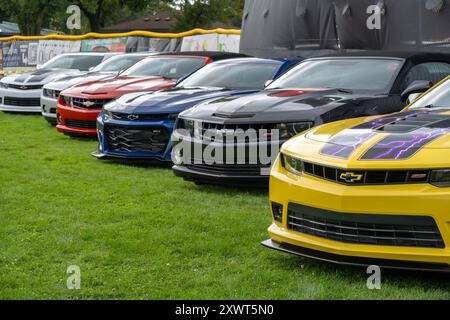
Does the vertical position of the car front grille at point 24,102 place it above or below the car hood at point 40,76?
below

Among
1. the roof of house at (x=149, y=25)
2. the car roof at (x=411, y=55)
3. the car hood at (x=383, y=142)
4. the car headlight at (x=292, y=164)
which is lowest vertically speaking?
the roof of house at (x=149, y=25)

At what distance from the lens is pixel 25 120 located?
1499 centimetres

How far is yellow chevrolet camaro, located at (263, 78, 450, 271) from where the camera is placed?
4395 mm

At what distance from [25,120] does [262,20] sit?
5.69m

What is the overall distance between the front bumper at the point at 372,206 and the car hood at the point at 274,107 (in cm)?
237

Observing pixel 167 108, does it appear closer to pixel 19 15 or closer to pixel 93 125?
pixel 93 125

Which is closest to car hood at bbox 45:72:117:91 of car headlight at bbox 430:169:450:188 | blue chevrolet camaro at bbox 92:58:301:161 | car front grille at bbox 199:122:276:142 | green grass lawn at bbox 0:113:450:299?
blue chevrolet camaro at bbox 92:58:301:161

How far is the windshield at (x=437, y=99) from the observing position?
587 cm

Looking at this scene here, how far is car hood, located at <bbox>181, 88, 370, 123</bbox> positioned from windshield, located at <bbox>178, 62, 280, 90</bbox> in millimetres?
1754

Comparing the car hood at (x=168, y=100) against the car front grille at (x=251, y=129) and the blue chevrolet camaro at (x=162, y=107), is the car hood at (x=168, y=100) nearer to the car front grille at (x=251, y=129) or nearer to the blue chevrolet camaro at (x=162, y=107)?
the blue chevrolet camaro at (x=162, y=107)

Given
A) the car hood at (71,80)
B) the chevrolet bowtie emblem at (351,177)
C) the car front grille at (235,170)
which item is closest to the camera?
the chevrolet bowtie emblem at (351,177)

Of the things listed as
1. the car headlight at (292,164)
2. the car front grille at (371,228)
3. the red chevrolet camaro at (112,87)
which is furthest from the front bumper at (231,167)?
the red chevrolet camaro at (112,87)

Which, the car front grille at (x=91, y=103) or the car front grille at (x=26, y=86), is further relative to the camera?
the car front grille at (x=26, y=86)

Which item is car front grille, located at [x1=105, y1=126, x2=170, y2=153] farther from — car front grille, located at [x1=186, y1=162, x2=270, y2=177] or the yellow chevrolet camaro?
the yellow chevrolet camaro
